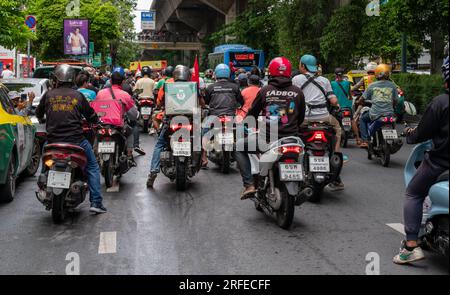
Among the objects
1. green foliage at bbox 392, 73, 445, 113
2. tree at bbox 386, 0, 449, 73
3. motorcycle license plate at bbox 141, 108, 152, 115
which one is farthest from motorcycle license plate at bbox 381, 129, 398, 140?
green foliage at bbox 392, 73, 445, 113

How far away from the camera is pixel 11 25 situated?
65.9 ft

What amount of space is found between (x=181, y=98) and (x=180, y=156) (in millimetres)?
951

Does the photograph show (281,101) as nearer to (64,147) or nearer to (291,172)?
(291,172)

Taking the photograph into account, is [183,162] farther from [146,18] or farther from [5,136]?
[146,18]

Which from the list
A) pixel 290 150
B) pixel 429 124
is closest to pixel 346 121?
pixel 290 150

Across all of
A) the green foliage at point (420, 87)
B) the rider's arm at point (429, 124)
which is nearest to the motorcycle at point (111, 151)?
the rider's arm at point (429, 124)

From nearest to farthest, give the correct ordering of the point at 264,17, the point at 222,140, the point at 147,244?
the point at 147,244, the point at 222,140, the point at 264,17

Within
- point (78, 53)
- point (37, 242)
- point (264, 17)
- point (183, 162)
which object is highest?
point (264, 17)

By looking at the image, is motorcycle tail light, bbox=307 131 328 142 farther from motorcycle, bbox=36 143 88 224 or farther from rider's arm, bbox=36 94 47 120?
rider's arm, bbox=36 94 47 120

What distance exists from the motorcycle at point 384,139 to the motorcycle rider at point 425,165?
6087 millimetres

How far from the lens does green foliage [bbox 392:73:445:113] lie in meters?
21.6
